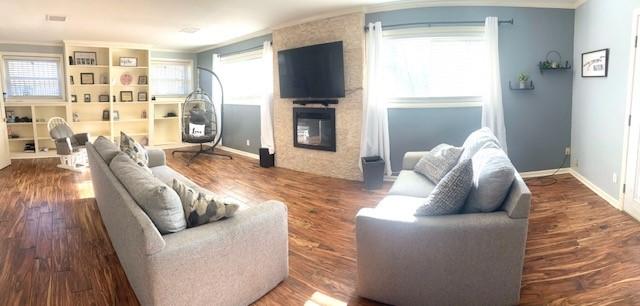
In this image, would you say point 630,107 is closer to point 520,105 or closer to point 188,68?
point 520,105

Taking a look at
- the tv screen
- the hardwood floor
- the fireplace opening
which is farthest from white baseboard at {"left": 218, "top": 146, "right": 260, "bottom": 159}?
the hardwood floor

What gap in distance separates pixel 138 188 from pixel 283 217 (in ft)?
2.83

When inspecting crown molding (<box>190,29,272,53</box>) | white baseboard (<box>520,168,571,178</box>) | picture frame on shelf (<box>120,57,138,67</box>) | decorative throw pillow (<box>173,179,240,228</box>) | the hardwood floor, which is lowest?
the hardwood floor

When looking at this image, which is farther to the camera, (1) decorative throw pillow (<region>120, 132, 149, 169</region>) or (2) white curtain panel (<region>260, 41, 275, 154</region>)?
(2) white curtain panel (<region>260, 41, 275, 154</region>)

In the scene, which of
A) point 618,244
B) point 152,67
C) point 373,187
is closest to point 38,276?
point 373,187

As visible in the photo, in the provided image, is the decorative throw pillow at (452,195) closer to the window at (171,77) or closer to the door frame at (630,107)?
the door frame at (630,107)

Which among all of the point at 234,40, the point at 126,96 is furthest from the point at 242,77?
the point at 126,96

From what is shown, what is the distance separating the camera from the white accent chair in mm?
6187

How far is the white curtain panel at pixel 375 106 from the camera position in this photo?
16.3ft

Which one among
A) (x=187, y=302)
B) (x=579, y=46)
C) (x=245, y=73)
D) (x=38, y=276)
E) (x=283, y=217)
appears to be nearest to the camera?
(x=187, y=302)

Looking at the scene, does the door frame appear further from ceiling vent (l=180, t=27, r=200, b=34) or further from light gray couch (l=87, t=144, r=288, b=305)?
ceiling vent (l=180, t=27, r=200, b=34)

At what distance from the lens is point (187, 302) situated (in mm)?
1945

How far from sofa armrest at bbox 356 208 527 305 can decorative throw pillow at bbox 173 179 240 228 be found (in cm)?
75

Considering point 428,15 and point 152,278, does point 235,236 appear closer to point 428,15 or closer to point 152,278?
point 152,278
